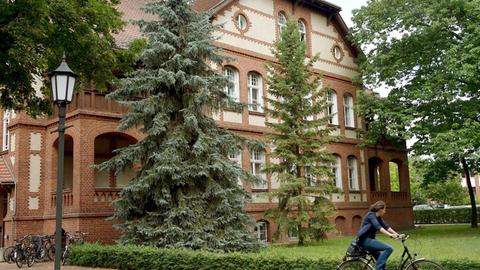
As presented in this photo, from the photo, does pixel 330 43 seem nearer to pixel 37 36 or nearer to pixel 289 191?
pixel 289 191

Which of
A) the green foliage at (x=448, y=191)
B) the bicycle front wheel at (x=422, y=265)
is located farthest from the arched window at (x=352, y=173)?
the green foliage at (x=448, y=191)

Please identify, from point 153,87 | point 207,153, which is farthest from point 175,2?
point 207,153

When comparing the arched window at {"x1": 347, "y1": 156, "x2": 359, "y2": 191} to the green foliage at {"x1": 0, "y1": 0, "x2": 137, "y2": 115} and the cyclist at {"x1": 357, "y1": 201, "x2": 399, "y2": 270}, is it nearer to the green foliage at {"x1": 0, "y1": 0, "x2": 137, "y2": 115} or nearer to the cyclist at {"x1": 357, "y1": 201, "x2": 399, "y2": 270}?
the green foliage at {"x1": 0, "y1": 0, "x2": 137, "y2": 115}

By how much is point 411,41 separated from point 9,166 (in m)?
18.4

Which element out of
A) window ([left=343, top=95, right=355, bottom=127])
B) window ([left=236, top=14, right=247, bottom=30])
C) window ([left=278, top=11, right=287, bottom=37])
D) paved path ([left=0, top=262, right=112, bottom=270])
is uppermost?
window ([left=278, top=11, right=287, bottom=37])

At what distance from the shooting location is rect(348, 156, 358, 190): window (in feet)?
93.6

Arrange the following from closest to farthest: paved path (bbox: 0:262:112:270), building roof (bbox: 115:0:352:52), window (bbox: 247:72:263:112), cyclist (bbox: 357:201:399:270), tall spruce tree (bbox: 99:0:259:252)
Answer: cyclist (bbox: 357:201:399:270) < paved path (bbox: 0:262:112:270) < tall spruce tree (bbox: 99:0:259:252) < building roof (bbox: 115:0:352:52) < window (bbox: 247:72:263:112)

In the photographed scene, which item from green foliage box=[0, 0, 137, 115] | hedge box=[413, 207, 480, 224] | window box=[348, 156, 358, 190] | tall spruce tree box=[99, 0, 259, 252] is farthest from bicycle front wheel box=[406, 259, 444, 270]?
hedge box=[413, 207, 480, 224]

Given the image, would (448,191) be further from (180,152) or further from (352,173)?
(180,152)

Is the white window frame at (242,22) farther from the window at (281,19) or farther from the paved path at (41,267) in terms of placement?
the paved path at (41,267)

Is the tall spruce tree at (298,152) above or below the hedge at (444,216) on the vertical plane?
above

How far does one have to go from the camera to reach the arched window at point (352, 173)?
28.5 metres

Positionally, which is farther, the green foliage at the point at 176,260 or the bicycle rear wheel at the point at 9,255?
the bicycle rear wheel at the point at 9,255

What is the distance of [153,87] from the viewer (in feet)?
51.9
